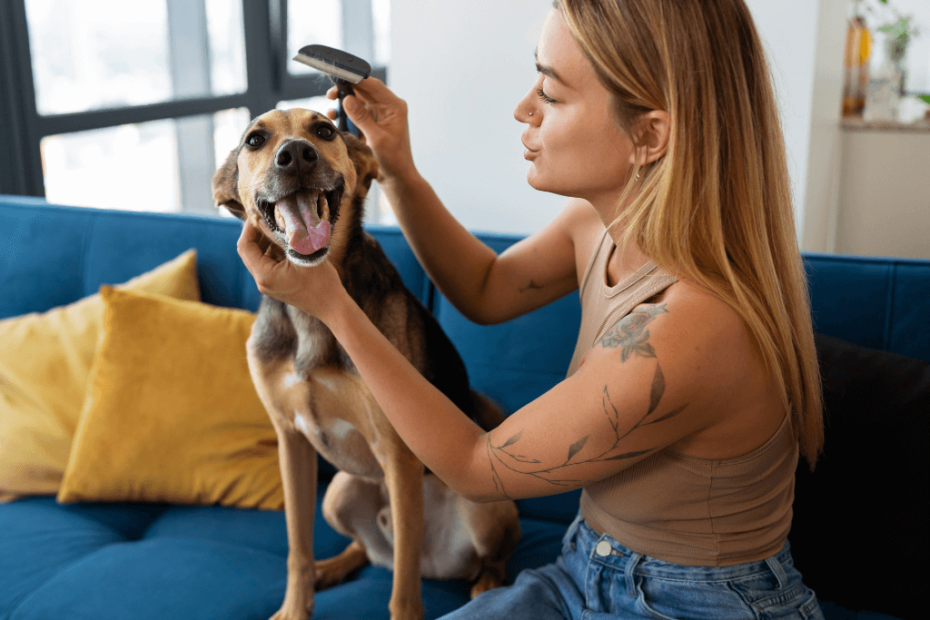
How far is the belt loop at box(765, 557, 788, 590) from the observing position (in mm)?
1080

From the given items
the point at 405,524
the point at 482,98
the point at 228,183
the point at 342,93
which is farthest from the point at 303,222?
the point at 482,98

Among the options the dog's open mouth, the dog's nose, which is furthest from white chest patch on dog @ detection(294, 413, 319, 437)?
the dog's nose

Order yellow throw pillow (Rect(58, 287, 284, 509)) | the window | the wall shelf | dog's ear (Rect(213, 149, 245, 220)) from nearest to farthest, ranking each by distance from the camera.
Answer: dog's ear (Rect(213, 149, 245, 220)), yellow throw pillow (Rect(58, 287, 284, 509)), the wall shelf, the window

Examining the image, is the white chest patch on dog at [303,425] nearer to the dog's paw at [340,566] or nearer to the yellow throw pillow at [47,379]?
the dog's paw at [340,566]

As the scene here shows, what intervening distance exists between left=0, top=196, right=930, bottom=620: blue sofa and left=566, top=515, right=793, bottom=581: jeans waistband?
0.34 m

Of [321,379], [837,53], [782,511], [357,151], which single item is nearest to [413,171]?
[357,151]

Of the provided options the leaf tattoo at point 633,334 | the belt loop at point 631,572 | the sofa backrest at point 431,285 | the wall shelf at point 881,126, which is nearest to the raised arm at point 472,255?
the sofa backrest at point 431,285

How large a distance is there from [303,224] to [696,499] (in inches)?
27.7

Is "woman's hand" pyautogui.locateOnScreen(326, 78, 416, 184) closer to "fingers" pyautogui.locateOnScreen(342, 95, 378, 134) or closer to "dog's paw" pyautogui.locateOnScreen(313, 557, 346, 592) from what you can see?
"fingers" pyautogui.locateOnScreen(342, 95, 378, 134)

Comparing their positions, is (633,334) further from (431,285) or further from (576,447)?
(431,285)

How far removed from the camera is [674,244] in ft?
3.20

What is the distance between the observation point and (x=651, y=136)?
101 centimetres

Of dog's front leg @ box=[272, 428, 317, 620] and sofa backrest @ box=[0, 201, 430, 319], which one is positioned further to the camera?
sofa backrest @ box=[0, 201, 430, 319]

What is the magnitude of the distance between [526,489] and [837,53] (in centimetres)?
222
